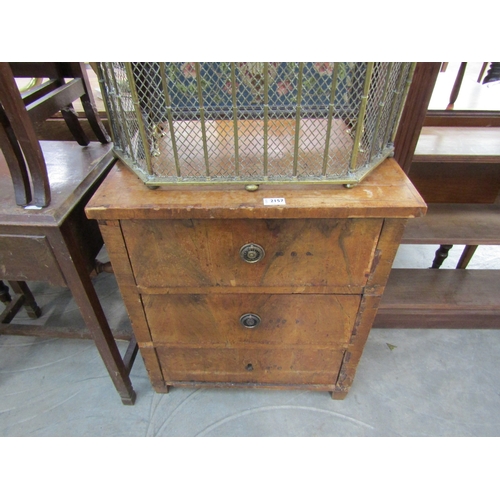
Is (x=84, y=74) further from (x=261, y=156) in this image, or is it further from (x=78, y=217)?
(x=261, y=156)

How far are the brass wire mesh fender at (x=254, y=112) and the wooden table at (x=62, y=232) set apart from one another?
0.16 m

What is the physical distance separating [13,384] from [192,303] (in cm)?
98

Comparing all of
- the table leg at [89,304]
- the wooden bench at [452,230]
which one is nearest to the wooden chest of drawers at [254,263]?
the table leg at [89,304]

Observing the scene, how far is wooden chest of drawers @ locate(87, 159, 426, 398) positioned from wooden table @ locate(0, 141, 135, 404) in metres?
0.11

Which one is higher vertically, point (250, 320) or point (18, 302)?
point (250, 320)

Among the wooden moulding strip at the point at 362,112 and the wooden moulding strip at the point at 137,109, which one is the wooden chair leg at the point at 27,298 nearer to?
the wooden moulding strip at the point at 137,109

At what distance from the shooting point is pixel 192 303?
1.02 meters

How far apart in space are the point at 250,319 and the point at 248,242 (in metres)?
0.30

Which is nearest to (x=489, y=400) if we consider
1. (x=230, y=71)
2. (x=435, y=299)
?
(x=435, y=299)

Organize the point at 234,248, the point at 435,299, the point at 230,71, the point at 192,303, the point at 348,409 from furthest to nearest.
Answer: the point at 435,299, the point at 348,409, the point at 192,303, the point at 234,248, the point at 230,71

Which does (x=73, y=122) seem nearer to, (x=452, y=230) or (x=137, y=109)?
(x=137, y=109)

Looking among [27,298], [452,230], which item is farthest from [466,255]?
[27,298]

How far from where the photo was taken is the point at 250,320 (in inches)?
41.1

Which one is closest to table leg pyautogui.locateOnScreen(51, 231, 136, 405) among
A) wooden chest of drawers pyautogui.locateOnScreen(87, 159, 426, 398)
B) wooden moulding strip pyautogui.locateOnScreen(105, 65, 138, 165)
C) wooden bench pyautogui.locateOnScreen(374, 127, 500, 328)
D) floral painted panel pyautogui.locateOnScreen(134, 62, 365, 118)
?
wooden chest of drawers pyautogui.locateOnScreen(87, 159, 426, 398)
